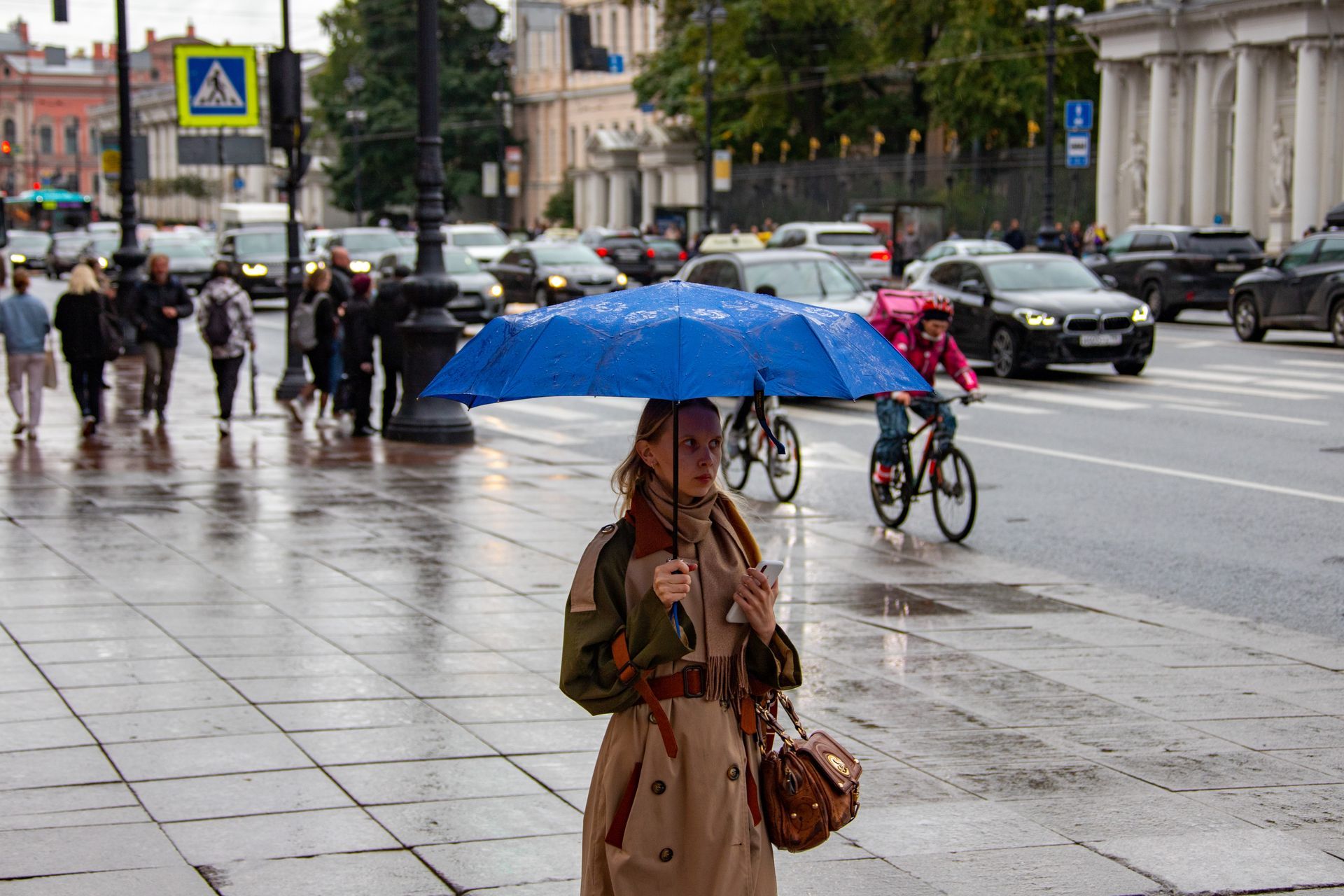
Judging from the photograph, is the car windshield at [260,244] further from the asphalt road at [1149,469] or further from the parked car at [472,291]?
the asphalt road at [1149,469]

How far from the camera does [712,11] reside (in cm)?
5488

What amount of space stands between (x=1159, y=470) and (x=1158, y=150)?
4071cm

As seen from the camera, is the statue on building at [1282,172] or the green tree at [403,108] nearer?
the statue on building at [1282,172]

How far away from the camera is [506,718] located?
6.80 m

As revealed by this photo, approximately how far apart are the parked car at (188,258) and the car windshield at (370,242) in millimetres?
6254

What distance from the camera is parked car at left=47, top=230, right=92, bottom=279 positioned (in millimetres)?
60312

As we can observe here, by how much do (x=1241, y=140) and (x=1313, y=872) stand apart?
4663 cm

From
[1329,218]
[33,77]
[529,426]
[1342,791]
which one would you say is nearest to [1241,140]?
[1329,218]

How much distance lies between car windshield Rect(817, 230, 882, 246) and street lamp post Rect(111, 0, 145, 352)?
19.3 meters

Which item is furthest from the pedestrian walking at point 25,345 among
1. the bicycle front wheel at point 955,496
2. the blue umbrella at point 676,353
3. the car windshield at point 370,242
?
the car windshield at point 370,242

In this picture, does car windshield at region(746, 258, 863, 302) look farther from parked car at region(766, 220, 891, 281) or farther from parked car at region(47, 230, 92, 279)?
parked car at region(47, 230, 92, 279)

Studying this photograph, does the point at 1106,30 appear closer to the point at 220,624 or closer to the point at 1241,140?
the point at 1241,140

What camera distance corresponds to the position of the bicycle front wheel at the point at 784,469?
13422 millimetres

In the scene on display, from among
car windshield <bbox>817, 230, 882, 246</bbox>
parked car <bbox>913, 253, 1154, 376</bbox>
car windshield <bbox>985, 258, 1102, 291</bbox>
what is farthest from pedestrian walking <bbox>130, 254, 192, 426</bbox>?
car windshield <bbox>817, 230, 882, 246</bbox>
